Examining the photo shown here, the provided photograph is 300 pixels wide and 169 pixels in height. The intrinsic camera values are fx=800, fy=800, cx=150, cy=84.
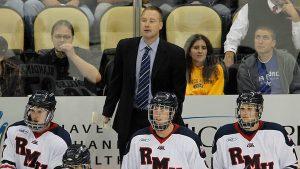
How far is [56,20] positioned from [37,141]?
1482 mm

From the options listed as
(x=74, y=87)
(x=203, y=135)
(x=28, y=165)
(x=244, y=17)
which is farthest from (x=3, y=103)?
(x=244, y=17)

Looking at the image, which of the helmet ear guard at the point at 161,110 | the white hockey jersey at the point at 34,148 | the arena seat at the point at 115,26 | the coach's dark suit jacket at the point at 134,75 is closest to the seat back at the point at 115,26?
the arena seat at the point at 115,26

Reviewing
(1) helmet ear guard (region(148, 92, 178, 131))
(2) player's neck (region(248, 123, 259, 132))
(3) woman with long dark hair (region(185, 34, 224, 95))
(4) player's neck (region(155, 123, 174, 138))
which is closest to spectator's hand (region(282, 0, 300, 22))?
(3) woman with long dark hair (region(185, 34, 224, 95))

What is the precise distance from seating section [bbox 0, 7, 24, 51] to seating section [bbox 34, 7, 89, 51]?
0.13 metres

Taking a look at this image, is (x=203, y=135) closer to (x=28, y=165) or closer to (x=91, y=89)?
(x=91, y=89)

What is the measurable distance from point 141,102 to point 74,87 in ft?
3.56

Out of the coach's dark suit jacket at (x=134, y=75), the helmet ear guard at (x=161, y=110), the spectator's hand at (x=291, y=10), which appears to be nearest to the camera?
the helmet ear guard at (x=161, y=110)

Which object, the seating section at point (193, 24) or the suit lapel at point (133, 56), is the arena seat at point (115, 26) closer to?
the seating section at point (193, 24)

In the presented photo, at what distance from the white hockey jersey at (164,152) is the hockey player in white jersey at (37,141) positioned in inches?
22.7

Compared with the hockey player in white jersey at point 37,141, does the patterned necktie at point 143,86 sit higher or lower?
higher

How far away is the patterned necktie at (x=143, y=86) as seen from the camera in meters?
6.25

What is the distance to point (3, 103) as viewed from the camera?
7102mm

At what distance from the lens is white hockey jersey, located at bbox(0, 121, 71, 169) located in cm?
595

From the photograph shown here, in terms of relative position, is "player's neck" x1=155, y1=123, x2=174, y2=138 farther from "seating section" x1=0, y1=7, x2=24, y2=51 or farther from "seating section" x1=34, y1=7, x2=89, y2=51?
"seating section" x1=0, y1=7, x2=24, y2=51
